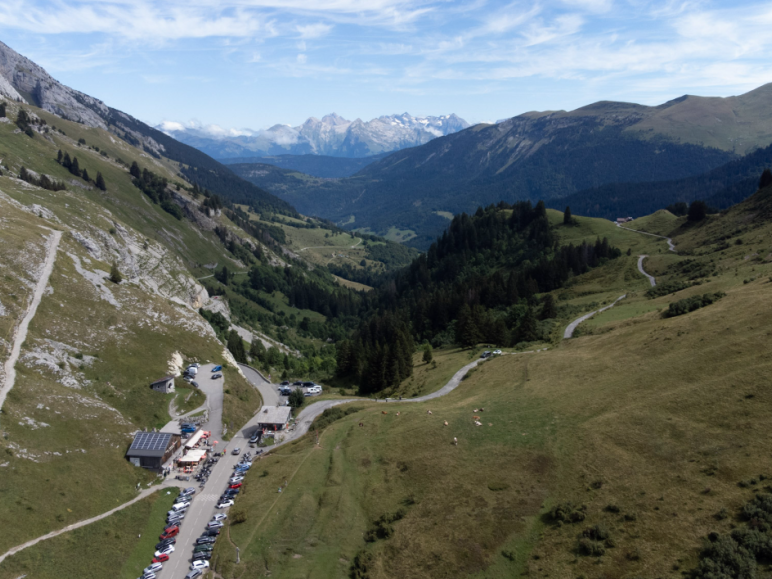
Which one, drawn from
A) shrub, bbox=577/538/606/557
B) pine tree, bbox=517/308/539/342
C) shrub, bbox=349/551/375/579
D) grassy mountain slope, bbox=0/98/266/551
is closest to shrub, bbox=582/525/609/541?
shrub, bbox=577/538/606/557

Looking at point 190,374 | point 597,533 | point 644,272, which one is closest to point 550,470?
point 597,533

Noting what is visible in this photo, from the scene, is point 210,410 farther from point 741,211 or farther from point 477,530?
point 741,211

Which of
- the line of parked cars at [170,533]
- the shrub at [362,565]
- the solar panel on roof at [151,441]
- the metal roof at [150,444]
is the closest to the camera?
the shrub at [362,565]

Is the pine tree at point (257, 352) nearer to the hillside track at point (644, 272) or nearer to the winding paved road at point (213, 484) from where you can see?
the winding paved road at point (213, 484)

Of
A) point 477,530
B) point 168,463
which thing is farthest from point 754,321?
point 168,463

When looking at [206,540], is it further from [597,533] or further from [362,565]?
[597,533]

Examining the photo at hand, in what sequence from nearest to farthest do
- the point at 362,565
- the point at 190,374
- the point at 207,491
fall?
the point at 362,565
the point at 207,491
the point at 190,374

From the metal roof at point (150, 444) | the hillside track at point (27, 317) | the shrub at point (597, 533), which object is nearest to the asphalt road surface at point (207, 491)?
the metal roof at point (150, 444)
